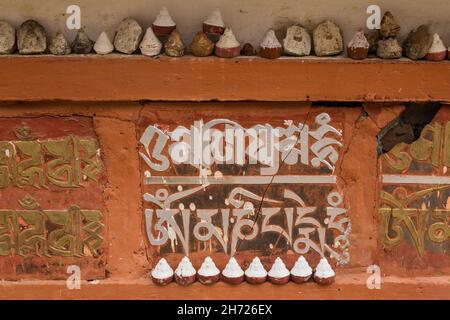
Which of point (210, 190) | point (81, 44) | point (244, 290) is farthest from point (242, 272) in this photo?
point (81, 44)

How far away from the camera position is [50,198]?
11.9 feet

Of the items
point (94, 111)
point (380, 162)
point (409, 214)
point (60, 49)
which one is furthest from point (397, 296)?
point (60, 49)

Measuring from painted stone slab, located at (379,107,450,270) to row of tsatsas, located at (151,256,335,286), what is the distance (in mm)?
323

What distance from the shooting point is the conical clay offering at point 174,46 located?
338cm

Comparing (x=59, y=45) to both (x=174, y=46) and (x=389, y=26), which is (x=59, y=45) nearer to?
(x=174, y=46)

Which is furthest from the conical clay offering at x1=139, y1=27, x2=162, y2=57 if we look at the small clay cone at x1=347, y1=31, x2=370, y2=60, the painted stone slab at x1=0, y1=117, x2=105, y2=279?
the small clay cone at x1=347, y1=31, x2=370, y2=60

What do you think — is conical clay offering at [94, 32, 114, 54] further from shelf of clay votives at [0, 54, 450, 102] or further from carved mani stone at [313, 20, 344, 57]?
carved mani stone at [313, 20, 344, 57]

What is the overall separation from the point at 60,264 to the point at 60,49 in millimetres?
1041

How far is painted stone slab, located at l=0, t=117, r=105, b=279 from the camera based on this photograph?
11.7 feet

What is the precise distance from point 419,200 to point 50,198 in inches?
68.1

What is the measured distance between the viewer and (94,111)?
11.6 feet

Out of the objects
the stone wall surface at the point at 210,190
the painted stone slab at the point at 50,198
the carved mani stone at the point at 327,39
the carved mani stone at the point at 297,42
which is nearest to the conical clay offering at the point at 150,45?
the stone wall surface at the point at 210,190

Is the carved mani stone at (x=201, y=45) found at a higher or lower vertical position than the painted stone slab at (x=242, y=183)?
higher

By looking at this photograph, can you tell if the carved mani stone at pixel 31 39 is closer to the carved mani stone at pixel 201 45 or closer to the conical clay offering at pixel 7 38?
the conical clay offering at pixel 7 38
